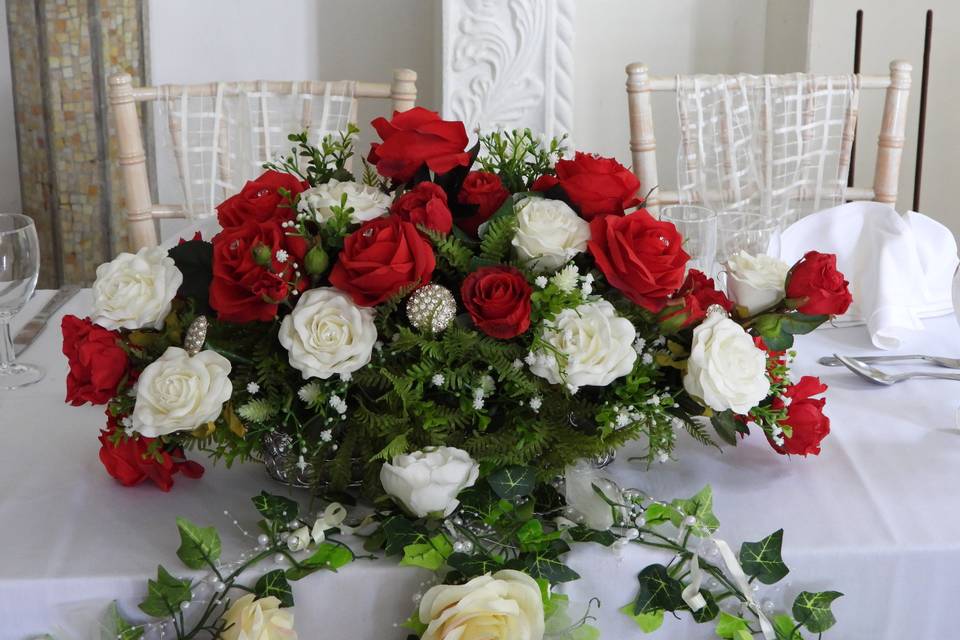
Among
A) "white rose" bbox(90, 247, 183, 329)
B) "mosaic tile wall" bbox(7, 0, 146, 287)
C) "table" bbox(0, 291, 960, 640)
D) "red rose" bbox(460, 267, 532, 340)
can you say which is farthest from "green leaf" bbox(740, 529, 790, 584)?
"mosaic tile wall" bbox(7, 0, 146, 287)

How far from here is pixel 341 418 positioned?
773 mm

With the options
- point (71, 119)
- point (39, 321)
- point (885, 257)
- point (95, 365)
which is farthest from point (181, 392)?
point (71, 119)

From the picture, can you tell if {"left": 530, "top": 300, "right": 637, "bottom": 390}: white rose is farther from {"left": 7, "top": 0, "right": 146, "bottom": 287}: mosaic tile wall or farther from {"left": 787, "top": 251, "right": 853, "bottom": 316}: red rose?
{"left": 7, "top": 0, "right": 146, "bottom": 287}: mosaic tile wall

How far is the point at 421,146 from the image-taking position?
822mm

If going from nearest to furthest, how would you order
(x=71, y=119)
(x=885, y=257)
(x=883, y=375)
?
1. (x=883, y=375)
2. (x=885, y=257)
3. (x=71, y=119)

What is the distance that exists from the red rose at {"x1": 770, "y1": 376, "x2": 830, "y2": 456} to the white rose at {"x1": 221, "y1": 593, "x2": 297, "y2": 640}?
44 centimetres

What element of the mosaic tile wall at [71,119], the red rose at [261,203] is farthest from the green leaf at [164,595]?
the mosaic tile wall at [71,119]

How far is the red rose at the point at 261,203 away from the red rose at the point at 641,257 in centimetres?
24

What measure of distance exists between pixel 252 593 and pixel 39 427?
36 centimetres

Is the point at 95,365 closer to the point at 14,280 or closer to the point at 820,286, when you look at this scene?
the point at 14,280

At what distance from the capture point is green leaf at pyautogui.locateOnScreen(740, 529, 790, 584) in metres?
0.75

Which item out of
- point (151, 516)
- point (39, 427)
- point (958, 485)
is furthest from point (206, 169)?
point (958, 485)

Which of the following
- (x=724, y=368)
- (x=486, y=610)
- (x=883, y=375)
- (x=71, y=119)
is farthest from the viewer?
(x=71, y=119)

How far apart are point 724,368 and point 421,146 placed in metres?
0.30
